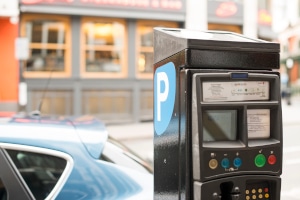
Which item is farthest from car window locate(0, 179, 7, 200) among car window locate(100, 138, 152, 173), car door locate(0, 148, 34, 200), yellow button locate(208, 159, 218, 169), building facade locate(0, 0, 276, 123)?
building facade locate(0, 0, 276, 123)

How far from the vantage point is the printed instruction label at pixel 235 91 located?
1786mm

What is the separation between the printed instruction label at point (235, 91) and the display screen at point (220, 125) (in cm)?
7

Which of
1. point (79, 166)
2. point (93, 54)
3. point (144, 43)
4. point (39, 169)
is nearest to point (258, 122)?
point (79, 166)

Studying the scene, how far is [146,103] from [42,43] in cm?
419

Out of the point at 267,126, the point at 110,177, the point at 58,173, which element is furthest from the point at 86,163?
the point at 267,126

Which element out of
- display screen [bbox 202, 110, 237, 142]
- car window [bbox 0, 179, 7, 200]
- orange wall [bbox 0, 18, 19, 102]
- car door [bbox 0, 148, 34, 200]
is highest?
orange wall [bbox 0, 18, 19, 102]

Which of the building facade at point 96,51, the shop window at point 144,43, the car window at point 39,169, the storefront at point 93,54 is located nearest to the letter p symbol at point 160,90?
the car window at point 39,169

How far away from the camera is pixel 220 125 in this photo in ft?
6.03

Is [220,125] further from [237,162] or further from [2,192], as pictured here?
[2,192]

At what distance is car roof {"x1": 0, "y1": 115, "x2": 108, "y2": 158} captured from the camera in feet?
7.88

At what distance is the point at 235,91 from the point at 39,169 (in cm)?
175

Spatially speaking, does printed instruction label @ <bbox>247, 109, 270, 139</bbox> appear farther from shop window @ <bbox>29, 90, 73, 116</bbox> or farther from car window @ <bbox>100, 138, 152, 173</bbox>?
shop window @ <bbox>29, 90, 73, 116</bbox>

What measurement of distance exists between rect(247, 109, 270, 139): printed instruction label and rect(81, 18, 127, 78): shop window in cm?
1281

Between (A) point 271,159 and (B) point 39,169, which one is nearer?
(A) point 271,159
